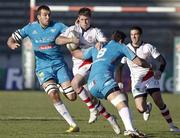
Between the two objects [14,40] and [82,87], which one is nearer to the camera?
[14,40]

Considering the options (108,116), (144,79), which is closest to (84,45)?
(144,79)

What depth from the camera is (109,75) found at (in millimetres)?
12594

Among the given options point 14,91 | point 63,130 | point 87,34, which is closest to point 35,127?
point 63,130

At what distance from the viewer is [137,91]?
16109 millimetres

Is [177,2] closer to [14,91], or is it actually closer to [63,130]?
[14,91]

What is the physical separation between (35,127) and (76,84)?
119 cm

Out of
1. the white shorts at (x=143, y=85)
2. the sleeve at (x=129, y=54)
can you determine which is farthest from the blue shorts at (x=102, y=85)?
the white shorts at (x=143, y=85)

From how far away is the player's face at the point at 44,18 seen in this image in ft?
46.8

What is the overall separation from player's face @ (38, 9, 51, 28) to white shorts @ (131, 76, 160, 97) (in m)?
2.58

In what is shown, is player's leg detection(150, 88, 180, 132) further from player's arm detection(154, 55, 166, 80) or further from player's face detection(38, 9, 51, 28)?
player's face detection(38, 9, 51, 28)

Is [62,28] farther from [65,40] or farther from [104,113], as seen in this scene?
[104,113]

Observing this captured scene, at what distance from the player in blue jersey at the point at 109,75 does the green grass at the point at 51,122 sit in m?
0.83

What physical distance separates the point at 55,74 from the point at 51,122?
230cm

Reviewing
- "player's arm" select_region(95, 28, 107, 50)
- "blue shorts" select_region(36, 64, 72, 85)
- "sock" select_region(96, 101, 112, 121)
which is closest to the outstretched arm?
"blue shorts" select_region(36, 64, 72, 85)
